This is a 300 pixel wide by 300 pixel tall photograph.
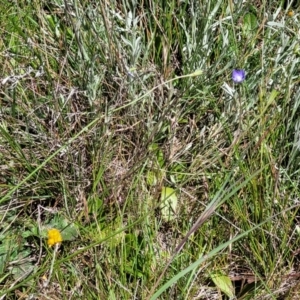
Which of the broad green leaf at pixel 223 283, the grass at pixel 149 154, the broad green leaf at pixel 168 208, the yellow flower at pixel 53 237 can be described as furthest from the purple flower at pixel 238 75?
the yellow flower at pixel 53 237

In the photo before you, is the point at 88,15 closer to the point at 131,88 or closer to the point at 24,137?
the point at 131,88

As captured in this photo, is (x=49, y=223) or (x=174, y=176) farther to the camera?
(x=174, y=176)

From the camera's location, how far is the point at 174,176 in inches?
Result: 64.0

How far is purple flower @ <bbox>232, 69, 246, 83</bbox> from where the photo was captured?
1524 mm

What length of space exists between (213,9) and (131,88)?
392 millimetres

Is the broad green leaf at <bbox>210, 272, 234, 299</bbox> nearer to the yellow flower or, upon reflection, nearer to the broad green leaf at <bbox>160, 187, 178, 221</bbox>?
the broad green leaf at <bbox>160, 187, 178, 221</bbox>

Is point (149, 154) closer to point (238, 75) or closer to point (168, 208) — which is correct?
point (168, 208)

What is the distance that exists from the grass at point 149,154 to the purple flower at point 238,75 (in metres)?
0.06

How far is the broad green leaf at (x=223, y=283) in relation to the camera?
1.44 metres

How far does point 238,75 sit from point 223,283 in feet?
1.88

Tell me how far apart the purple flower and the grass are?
57 mm

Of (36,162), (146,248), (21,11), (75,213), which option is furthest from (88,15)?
(146,248)

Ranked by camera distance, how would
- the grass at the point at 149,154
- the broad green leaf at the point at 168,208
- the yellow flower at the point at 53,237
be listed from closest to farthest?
the yellow flower at the point at 53,237
the grass at the point at 149,154
the broad green leaf at the point at 168,208

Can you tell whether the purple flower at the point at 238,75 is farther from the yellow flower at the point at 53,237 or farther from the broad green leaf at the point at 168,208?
the yellow flower at the point at 53,237
